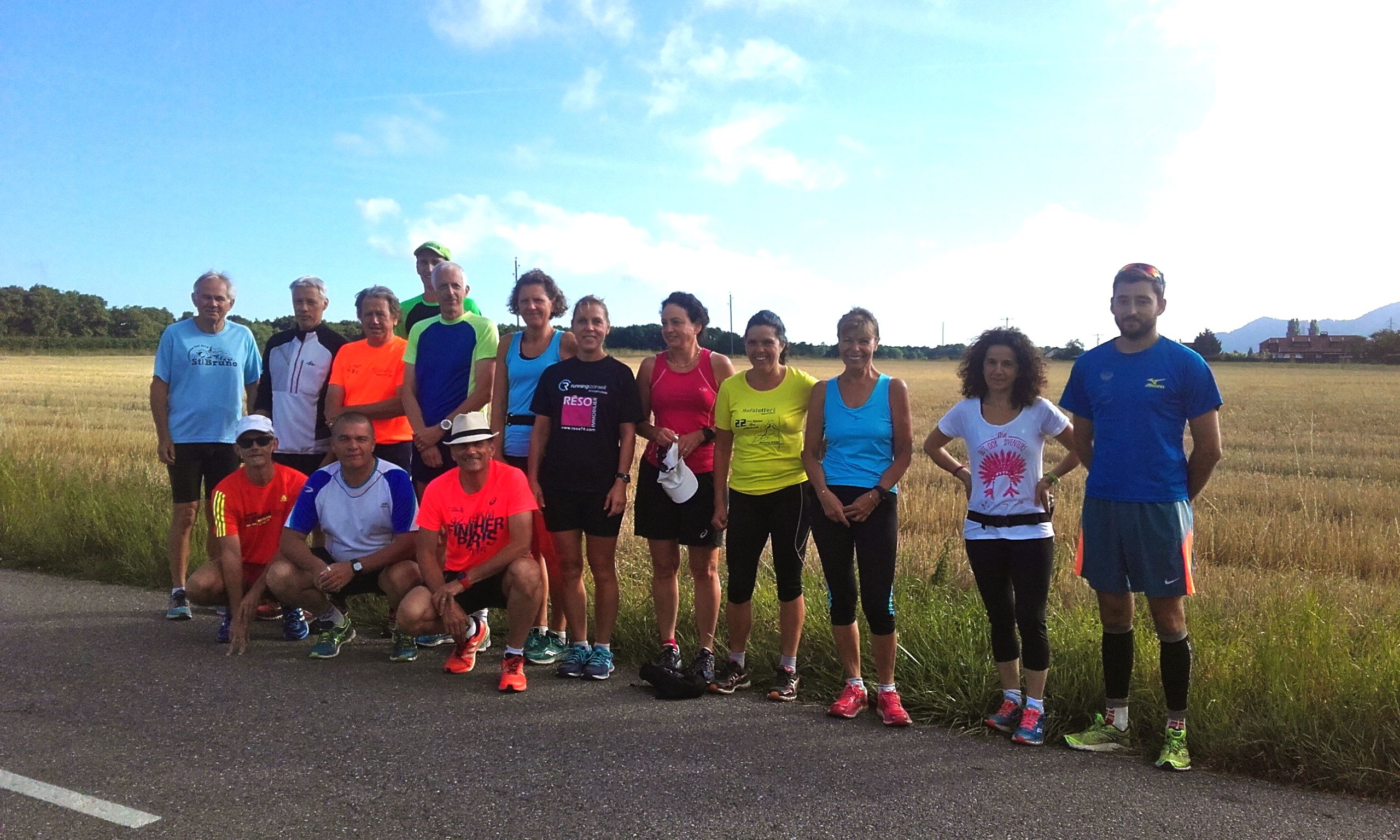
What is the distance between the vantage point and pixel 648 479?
503 cm

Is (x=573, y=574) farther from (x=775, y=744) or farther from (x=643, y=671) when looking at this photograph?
(x=775, y=744)

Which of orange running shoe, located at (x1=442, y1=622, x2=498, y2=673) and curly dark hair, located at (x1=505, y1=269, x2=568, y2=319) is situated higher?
curly dark hair, located at (x1=505, y1=269, x2=568, y2=319)

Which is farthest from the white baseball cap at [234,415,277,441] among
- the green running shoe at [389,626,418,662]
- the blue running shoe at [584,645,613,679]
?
the blue running shoe at [584,645,613,679]

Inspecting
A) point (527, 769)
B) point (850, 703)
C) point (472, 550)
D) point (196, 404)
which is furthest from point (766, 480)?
point (196, 404)

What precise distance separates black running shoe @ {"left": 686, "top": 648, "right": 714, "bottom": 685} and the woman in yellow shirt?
2.2 inches

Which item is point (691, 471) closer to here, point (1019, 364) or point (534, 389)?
point (534, 389)

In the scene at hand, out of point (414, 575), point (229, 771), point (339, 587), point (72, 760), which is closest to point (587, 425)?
point (414, 575)

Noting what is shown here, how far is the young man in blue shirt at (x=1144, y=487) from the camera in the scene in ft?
13.0

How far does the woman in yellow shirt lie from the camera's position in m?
4.77

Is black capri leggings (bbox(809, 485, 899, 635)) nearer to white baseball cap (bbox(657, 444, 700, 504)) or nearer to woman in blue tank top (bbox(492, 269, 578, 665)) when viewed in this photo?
white baseball cap (bbox(657, 444, 700, 504))

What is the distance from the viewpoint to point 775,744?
159 inches

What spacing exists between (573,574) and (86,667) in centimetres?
244

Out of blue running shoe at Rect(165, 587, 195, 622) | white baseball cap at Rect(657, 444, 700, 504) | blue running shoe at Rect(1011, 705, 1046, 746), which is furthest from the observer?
blue running shoe at Rect(165, 587, 195, 622)

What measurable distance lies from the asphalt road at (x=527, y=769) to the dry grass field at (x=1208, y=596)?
29cm
